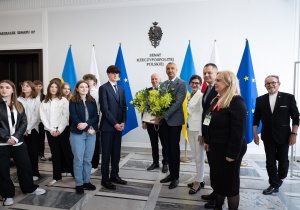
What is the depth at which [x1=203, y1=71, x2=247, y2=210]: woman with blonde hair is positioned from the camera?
1.70m

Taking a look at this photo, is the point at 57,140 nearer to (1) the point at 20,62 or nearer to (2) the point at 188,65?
(2) the point at 188,65

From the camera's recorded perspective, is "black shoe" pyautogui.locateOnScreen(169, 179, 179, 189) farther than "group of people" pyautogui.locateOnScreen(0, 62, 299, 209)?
Yes

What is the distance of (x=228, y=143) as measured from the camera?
175 cm

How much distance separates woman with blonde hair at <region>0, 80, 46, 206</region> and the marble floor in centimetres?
20

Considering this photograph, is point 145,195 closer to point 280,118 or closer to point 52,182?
point 52,182

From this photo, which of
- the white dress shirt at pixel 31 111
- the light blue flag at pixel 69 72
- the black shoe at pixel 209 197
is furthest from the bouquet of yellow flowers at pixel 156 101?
the light blue flag at pixel 69 72

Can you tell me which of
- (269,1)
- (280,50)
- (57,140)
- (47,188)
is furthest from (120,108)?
(269,1)

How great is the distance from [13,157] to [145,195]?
5.34 feet

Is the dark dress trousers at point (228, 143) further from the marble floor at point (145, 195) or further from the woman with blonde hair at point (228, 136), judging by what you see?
the marble floor at point (145, 195)

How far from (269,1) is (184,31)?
1.78 meters

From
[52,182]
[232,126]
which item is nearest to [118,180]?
[52,182]

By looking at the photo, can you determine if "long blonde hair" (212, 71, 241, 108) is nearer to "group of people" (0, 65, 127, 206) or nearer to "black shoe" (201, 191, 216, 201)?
"black shoe" (201, 191, 216, 201)

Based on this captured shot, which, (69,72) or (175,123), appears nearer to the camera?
(175,123)

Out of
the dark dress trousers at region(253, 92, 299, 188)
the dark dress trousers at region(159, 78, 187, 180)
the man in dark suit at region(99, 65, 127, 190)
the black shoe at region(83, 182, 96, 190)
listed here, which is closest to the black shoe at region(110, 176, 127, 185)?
the man in dark suit at region(99, 65, 127, 190)
